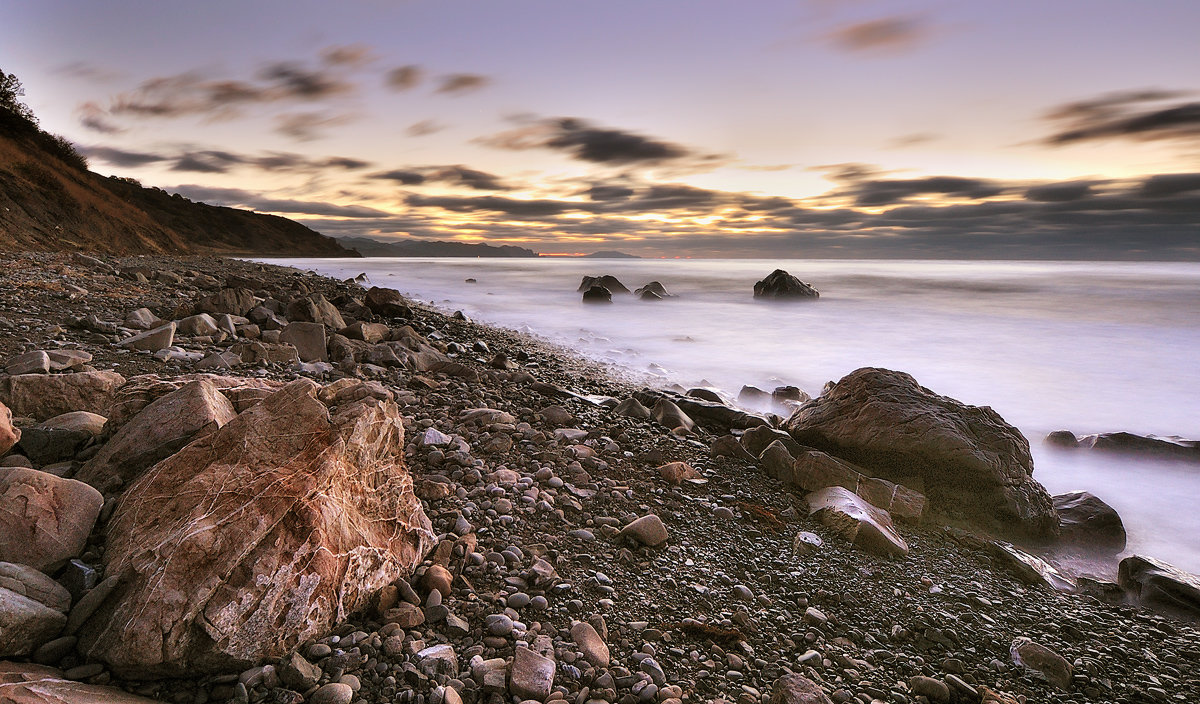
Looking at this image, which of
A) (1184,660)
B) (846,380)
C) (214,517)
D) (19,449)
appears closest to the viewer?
(214,517)

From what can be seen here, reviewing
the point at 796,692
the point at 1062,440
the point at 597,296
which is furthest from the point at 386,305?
the point at 597,296

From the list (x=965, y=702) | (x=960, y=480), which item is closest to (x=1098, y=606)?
(x=960, y=480)

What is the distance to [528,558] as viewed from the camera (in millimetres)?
3070

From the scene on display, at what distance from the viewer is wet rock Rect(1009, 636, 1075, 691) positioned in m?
2.71

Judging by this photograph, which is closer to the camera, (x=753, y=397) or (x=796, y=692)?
(x=796, y=692)

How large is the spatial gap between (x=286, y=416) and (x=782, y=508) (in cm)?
344

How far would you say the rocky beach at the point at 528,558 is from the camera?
1.98 m

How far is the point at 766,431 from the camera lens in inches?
208

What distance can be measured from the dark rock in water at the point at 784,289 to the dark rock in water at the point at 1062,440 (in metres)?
20.2

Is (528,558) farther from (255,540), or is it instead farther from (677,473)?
(677,473)

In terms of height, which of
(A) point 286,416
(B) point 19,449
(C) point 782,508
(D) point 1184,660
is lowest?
(D) point 1184,660

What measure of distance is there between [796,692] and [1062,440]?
7.05m

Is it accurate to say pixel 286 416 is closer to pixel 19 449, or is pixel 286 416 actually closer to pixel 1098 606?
pixel 19 449

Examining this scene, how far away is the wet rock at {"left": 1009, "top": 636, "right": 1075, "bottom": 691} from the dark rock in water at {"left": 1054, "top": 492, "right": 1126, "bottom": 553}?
7.21ft
